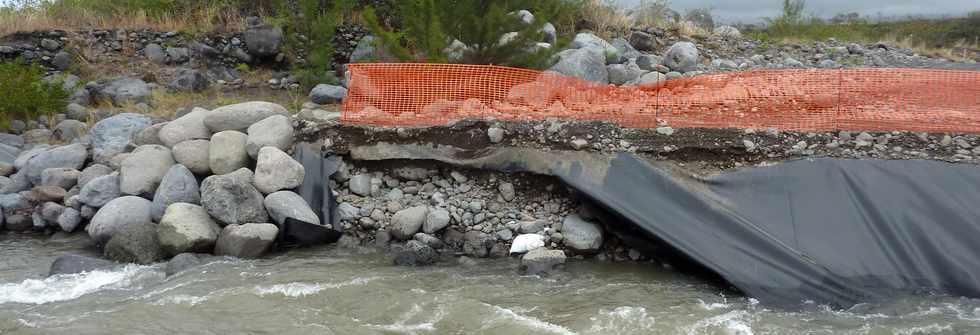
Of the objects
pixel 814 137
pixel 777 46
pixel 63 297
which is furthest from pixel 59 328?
pixel 777 46

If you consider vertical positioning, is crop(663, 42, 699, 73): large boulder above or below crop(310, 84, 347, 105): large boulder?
above

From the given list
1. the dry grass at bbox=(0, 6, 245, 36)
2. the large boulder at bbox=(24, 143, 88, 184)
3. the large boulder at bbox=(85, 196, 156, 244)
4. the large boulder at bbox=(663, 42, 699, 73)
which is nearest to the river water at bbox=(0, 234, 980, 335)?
the large boulder at bbox=(85, 196, 156, 244)

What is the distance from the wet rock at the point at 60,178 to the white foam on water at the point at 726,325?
6415 mm

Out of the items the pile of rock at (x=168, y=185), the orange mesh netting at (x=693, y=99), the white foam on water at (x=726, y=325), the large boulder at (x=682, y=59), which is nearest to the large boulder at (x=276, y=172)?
the pile of rock at (x=168, y=185)

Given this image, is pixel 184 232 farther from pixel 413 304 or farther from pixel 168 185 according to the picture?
pixel 413 304

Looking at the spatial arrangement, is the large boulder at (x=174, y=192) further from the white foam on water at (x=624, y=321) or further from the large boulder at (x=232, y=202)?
the white foam on water at (x=624, y=321)

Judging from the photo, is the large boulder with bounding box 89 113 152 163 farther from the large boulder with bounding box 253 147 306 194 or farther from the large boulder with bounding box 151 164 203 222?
the large boulder with bounding box 253 147 306 194

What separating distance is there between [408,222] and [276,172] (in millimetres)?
1354

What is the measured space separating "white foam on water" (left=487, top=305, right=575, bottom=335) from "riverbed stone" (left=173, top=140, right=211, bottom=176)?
12.0ft

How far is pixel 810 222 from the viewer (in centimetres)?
532

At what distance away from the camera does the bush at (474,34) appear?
8.90 m

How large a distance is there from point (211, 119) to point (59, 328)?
329cm

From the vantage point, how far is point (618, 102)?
24.0 feet

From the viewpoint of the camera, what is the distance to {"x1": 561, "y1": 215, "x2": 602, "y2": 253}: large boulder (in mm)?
5949
